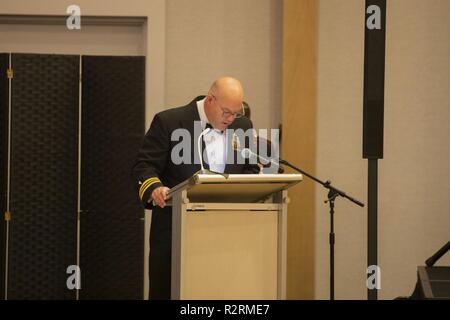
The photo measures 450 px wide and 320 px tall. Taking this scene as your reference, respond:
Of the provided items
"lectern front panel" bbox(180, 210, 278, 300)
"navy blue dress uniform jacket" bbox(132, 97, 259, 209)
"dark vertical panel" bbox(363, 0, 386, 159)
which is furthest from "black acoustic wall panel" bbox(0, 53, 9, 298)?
"dark vertical panel" bbox(363, 0, 386, 159)

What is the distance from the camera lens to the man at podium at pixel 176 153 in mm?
3213

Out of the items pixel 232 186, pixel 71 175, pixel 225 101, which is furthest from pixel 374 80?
pixel 71 175

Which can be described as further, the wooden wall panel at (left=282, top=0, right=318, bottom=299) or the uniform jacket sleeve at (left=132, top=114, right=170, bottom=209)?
the wooden wall panel at (left=282, top=0, right=318, bottom=299)

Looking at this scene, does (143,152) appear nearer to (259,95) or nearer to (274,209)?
(274,209)

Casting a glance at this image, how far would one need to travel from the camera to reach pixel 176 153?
10.9 feet

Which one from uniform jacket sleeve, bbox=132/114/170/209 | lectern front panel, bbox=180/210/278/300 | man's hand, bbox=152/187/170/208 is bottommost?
lectern front panel, bbox=180/210/278/300

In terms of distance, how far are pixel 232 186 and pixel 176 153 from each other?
0.68m

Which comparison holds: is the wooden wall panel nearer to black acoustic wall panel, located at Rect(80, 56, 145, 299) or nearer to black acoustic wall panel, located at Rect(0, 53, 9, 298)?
black acoustic wall panel, located at Rect(80, 56, 145, 299)

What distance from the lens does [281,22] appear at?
205 inches

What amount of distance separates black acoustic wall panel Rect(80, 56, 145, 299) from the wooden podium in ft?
6.64

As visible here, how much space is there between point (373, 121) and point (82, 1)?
2760 millimetres

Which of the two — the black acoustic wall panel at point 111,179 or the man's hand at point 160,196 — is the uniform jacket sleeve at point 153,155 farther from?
the black acoustic wall panel at point 111,179

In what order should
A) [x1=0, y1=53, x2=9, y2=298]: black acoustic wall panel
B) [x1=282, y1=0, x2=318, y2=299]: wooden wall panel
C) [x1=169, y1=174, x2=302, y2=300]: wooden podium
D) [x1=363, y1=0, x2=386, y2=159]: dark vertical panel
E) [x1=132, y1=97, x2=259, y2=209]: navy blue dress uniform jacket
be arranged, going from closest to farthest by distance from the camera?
[x1=169, y1=174, x2=302, y2=300]: wooden podium < [x1=363, y1=0, x2=386, y2=159]: dark vertical panel < [x1=132, y1=97, x2=259, y2=209]: navy blue dress uniform jacket < [x1=0, y1=53, x2=9, y2=298]: black acoustic wall panel < [x1=282, y1=0, x2=318, y2=299]: wooden wall panel

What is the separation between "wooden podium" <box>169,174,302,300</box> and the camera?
271cm
